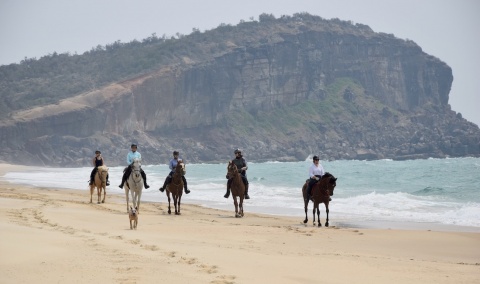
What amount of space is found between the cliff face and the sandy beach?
10681 cm

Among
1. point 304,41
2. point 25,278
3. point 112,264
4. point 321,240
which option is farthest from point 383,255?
point 304,41

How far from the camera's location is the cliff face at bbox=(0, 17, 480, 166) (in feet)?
412

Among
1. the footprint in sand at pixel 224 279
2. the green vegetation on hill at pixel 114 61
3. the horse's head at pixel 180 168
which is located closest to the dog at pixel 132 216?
the horse's head at pixel 180 168

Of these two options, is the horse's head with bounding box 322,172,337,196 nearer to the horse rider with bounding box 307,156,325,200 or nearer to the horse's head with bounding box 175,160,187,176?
the horse rider with bounding box 307,156,325,200

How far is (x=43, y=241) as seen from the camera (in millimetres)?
10250

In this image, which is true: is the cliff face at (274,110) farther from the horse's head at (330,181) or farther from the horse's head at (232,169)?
the horse's head at (330,181)

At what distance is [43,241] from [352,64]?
174 m

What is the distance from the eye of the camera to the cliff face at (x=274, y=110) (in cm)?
12550

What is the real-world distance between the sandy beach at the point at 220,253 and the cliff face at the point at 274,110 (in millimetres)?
106807

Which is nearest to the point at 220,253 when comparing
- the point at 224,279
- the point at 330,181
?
the point at 224,279

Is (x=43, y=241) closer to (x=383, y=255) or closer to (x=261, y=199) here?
(x=383, y=255)

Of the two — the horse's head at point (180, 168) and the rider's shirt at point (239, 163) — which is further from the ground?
the rider's shirt at point (239, 163)

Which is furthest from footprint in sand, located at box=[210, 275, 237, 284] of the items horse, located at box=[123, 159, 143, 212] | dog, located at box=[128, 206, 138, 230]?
horse, located at box=[123, 159, 143, 212]

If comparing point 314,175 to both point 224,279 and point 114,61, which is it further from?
point 114,61
